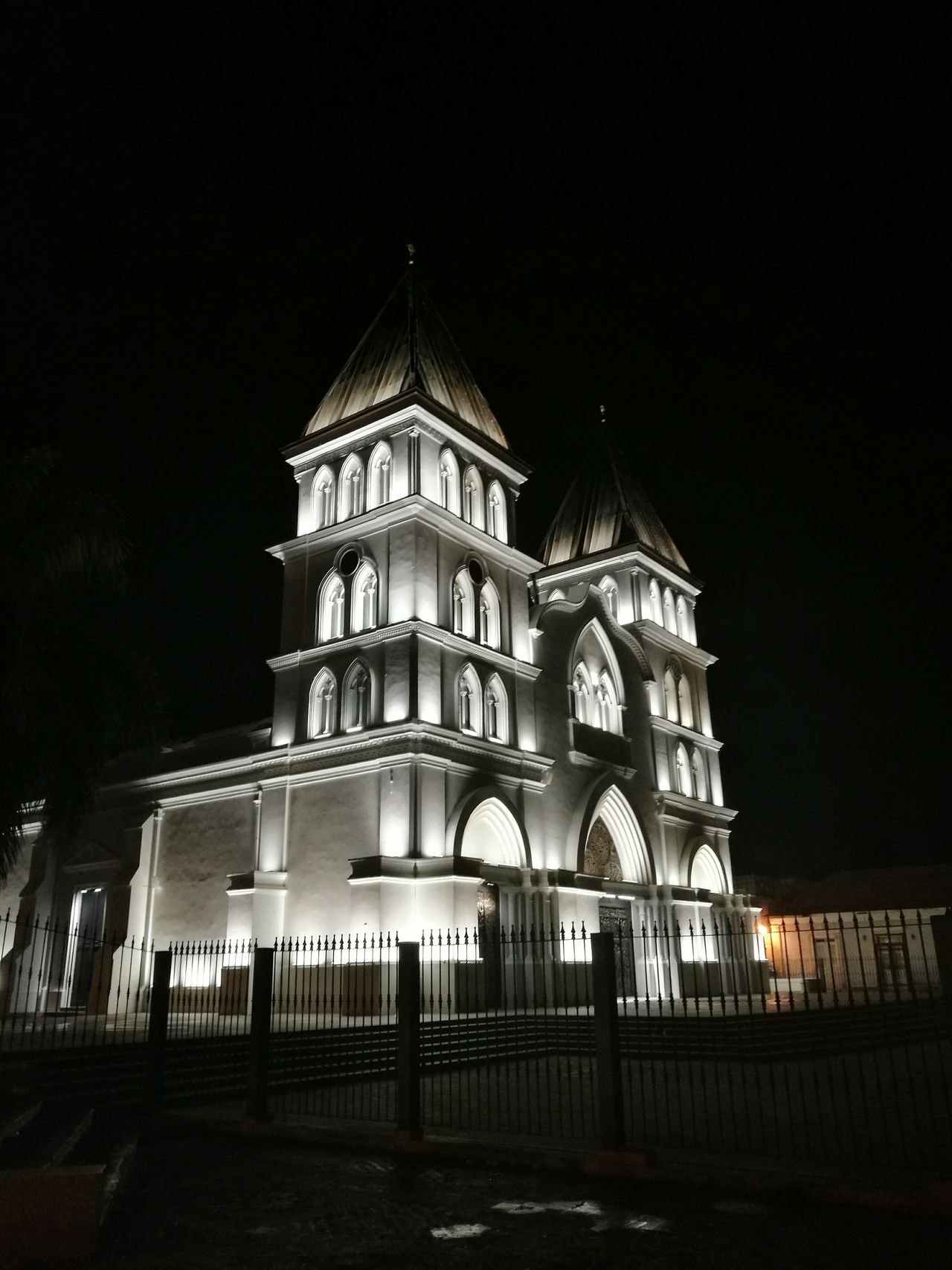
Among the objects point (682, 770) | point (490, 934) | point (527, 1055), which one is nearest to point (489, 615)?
point (490, 934)

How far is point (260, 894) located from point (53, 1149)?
17.2m

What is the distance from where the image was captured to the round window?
99.5ft

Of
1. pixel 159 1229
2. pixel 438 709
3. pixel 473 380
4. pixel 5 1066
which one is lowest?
pixel 159 1229

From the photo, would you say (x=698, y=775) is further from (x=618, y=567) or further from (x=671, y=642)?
(x=618, y=567)

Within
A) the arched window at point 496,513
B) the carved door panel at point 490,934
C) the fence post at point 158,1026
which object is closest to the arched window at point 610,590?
the arched window at point 496,513

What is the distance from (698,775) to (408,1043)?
3131cm

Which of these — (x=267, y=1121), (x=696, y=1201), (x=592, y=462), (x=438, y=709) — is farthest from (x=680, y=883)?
(x=696, y=1201)

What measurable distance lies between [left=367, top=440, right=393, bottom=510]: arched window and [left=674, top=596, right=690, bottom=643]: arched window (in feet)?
60.8

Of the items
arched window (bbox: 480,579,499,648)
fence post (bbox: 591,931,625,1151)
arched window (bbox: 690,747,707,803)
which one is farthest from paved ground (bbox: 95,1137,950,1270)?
arched window (bbox: 690,747,707,803)

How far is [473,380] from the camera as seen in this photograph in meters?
35.8

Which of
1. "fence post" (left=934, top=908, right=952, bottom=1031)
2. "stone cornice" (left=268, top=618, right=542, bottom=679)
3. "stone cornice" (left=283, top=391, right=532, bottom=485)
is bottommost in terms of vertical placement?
"fence post" (left=934, top=908, right=952, bottom=1031)

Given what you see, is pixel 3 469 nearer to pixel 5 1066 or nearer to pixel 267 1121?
pixel 5 1066

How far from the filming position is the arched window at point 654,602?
141ft

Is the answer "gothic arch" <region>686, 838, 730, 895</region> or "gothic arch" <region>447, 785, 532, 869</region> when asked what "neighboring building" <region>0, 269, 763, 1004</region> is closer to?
"gothic arch" <region>447, 785, 532, 869</region>
